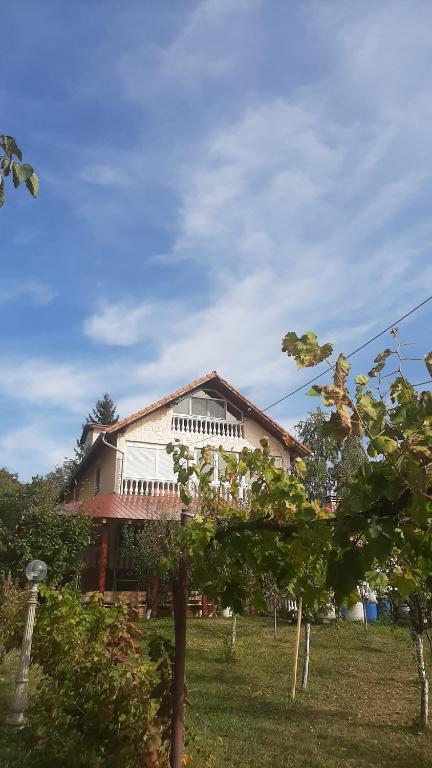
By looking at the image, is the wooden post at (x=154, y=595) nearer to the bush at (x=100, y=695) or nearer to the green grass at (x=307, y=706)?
the green grass at (x=307, y=706)

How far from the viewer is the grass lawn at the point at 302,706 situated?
22.5ft

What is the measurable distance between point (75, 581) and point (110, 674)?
1191 cm

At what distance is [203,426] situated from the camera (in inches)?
961

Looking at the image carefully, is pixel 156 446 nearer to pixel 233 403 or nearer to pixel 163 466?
pixel 163 466

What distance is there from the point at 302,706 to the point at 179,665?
19.0 ft

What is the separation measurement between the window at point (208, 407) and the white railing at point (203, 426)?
22 cm

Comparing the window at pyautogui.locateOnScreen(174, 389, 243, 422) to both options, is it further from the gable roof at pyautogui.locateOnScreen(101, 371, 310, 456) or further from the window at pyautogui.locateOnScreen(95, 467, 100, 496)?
the window at pyautogui.locateOnScreen(95, 467, 100, 496)

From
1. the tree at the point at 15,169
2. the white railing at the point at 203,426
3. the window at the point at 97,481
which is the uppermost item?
the white railing at the point at 203,426

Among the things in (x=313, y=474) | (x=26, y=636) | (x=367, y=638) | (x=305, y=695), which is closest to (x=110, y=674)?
(x=26, y=636)

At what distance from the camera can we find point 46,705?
5.98 meters

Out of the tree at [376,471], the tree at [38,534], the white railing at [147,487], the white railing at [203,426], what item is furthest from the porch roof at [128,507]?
the tree at [376,471]

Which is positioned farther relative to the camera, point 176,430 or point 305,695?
point 176,430

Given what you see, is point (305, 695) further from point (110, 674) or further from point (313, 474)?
point (313, 474)

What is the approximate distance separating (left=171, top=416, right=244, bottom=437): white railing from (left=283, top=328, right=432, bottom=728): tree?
67.8 ft
